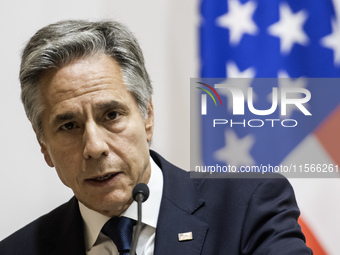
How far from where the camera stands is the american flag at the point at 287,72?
2.71m

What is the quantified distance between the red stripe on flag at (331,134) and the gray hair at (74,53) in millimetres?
1059

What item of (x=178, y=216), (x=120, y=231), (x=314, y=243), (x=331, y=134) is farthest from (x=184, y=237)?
(x=331, y=134)

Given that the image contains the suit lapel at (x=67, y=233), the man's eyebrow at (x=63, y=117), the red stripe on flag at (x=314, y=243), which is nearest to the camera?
the man's eyebrow at (x=63, y=117)

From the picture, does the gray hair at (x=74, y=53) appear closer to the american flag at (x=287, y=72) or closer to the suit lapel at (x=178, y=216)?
the suit lapel at (x=178, y=216)

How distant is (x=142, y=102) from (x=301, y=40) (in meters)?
1.07

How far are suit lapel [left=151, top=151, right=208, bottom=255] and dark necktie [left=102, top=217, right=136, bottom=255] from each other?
111 millimetres

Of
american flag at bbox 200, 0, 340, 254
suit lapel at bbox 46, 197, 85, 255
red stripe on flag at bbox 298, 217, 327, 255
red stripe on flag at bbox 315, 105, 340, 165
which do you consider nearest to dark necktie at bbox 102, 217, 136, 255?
suit lapel at bbox 46, 197, 85, 255

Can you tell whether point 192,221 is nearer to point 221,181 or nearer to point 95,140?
point 221,181

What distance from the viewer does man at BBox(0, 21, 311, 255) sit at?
77.0 inches

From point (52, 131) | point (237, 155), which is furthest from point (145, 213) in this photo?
point (237, 155)

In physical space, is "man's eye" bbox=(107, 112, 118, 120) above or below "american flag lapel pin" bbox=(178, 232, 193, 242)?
above

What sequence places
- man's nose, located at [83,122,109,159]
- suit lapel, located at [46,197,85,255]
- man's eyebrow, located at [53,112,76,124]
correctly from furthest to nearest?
suit lapel, located at [46,197,85,255] → man's eyebrow, located at [53,112,76,124] → man's nose, located at [83,122,109,159]

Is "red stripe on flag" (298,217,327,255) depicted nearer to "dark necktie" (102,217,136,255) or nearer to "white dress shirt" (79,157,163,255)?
"white dress shirt" (79,157,163,255)

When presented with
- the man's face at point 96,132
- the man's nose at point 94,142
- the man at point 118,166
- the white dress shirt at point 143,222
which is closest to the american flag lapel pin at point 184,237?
the man at point 118,166
